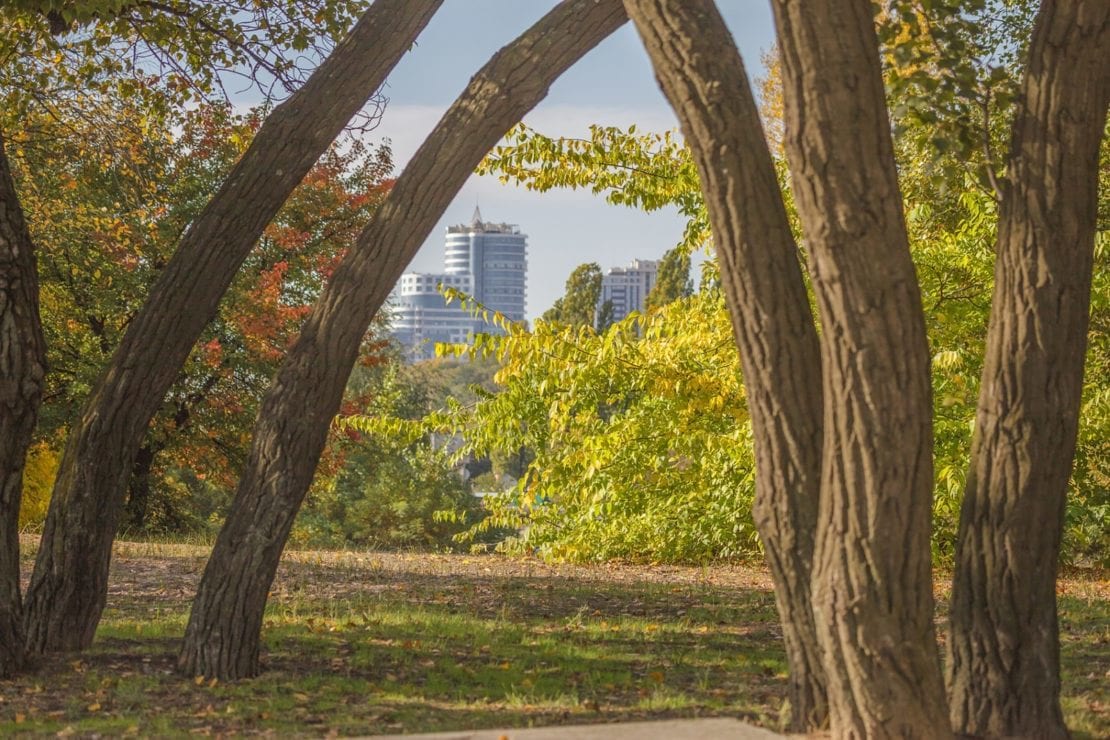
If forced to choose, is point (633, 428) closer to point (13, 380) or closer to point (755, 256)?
point (13, 380)

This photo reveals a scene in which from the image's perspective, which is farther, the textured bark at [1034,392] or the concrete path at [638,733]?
the textured bark at [1034,392]

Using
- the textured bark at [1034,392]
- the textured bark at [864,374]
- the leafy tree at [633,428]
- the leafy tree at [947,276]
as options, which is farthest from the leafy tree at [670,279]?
the textured bark at [864,374]

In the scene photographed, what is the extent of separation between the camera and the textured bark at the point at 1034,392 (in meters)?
4.48

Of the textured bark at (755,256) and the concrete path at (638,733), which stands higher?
the textured bark at (755,256)

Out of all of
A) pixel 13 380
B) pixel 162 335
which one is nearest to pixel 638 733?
pixel 13 380

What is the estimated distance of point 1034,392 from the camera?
4.47 meters

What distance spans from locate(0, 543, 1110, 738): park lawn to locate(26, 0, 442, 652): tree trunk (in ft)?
1.23

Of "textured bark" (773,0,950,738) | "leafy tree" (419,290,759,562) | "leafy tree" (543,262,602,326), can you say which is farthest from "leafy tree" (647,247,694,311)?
Answer: "textured bark" (773,0,950,738)

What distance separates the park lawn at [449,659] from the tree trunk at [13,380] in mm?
372

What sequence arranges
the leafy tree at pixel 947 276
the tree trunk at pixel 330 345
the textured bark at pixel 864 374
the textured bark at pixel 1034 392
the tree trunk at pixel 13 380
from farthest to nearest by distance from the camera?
the leafy tree at pixel 947 276, the tree trunk at pixel 330 345, the tree trunk at pixel 13 380, the textured bark at pixel 1034 392, the textured bark at pixel 864 374

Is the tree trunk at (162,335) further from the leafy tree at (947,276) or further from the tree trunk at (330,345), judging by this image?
the leafy tree at (947,276)

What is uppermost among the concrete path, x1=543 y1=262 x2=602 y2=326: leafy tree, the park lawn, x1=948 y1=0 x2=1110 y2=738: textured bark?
x1=543 y1=262 x2=602 y2=326: leafy tree

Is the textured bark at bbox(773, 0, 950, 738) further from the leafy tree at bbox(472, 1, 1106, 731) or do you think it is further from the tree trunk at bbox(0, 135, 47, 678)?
the leafy tree at bbox(472, 1, 1106, 731)

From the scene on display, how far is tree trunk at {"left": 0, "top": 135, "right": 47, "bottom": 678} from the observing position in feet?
20.1
